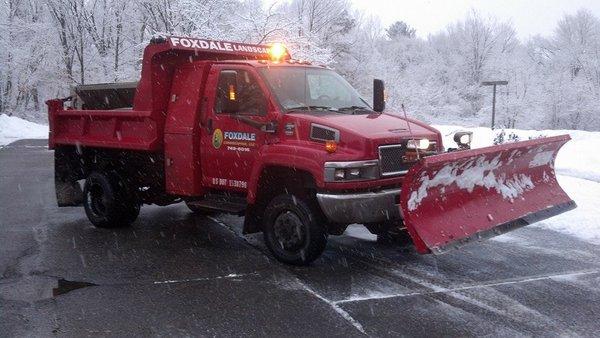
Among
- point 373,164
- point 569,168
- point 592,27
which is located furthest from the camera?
point 592,27

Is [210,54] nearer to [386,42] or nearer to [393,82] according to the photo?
[393,82]

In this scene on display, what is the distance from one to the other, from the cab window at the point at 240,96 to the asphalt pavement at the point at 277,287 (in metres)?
1.69

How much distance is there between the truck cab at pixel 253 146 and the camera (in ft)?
19.6

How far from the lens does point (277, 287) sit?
579 cm

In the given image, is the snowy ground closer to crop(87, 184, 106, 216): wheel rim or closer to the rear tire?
the rear tire

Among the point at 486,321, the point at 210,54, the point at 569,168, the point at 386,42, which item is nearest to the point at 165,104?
the point at 210,54

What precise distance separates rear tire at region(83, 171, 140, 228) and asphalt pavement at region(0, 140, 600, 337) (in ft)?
0.69

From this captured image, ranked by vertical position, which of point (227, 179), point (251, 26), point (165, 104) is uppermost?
point (251, 26)

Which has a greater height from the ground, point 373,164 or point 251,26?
point 251,26

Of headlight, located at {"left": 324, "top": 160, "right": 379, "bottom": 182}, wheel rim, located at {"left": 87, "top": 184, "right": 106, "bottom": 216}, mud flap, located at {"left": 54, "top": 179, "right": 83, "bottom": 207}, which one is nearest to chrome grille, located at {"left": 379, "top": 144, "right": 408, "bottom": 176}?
headlight, located at {"left": 324, "top": 160, "right": 379, "bottom": 182}

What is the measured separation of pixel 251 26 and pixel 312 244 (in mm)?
28455

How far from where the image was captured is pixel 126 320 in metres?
4.93

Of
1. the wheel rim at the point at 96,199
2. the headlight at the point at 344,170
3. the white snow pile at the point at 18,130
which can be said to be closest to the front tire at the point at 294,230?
the headlight at the point at 344,170

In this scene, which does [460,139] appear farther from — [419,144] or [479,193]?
[419,144]
